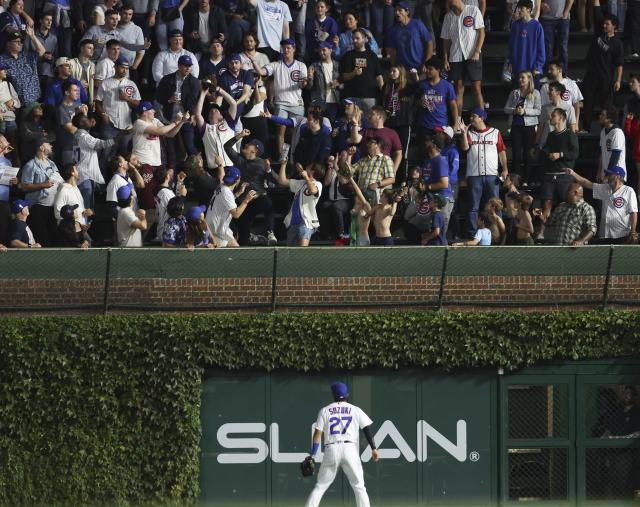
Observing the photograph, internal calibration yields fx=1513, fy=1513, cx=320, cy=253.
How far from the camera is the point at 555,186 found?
2266 cm

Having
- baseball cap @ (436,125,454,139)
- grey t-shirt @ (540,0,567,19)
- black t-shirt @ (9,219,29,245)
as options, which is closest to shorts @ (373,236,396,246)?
baseball cap @ (436,125,454,139)

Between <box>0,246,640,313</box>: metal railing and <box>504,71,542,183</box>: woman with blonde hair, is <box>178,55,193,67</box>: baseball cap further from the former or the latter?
<box>504,71,542,183</box>: woman with blonde hair

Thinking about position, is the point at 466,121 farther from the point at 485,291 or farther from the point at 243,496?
the point at 243,496

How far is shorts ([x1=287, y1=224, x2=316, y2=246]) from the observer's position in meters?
21.7

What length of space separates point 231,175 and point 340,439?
4865 mm

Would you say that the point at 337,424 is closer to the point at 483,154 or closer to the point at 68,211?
the point at 68,211

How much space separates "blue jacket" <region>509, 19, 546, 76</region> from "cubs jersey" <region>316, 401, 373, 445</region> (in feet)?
26.7

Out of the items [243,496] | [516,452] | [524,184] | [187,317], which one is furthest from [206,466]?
[524,184]

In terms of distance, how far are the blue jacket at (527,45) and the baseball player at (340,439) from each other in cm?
808

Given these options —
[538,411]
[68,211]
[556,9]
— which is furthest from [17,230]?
[556,9]

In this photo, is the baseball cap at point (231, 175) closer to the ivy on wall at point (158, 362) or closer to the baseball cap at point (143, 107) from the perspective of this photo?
the baseball cap at point (143, 107)

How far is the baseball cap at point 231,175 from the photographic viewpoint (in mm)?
21703

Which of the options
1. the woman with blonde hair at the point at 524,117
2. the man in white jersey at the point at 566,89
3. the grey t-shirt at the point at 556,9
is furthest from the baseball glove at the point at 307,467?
the grey t-shirt at the point at 556,9

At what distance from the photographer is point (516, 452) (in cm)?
2050
